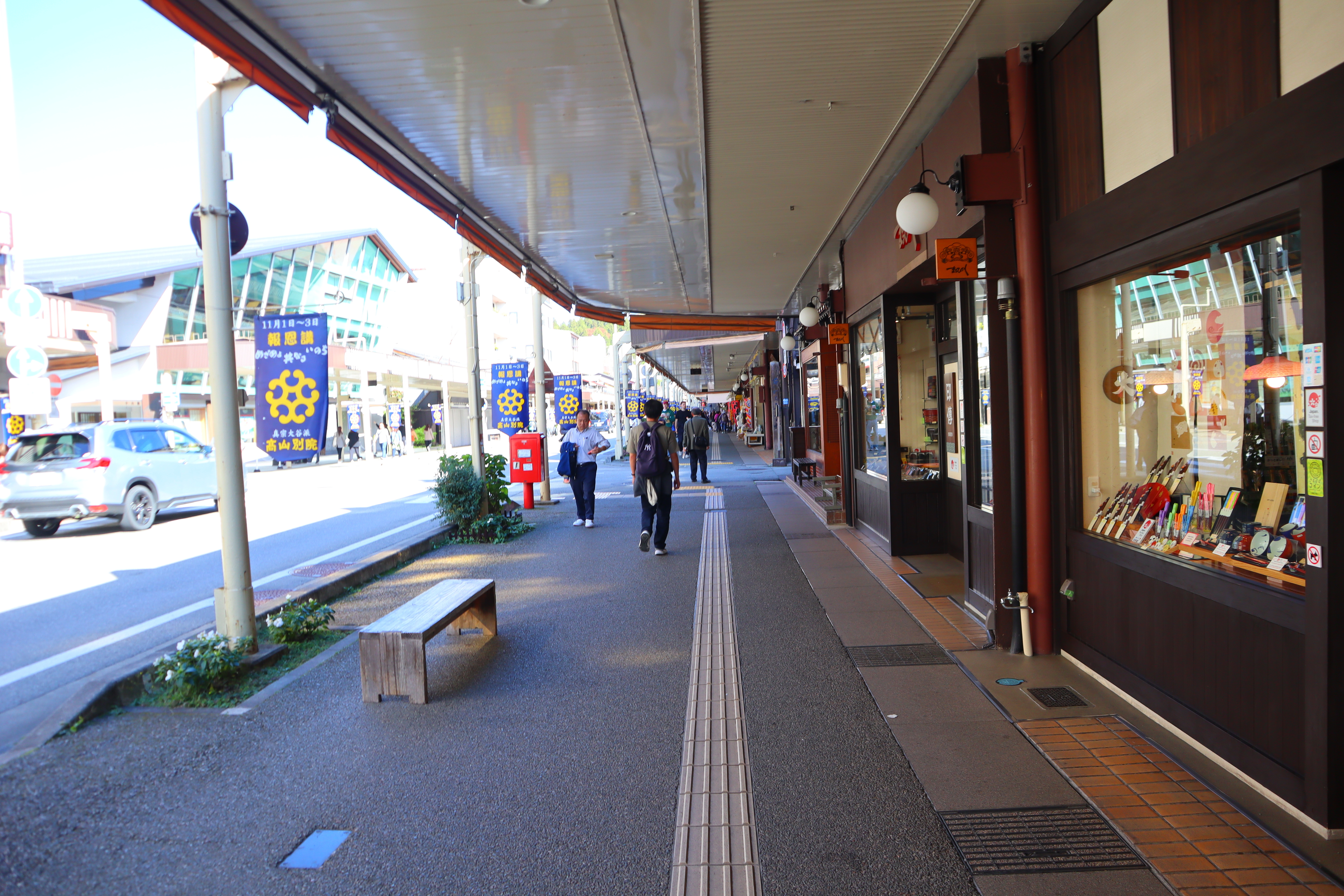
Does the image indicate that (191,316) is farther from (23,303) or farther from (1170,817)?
(1170,817)

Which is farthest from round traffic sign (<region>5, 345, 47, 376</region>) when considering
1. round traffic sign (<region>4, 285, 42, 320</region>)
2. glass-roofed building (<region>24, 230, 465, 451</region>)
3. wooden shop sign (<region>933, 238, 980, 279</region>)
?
wooden shop sign (<region>933, 238, 980, 279</region>)

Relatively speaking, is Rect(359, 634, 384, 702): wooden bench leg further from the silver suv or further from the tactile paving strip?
the silver suv

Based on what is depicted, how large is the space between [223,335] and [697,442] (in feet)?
43.4

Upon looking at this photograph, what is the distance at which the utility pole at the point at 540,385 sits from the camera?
1466cm

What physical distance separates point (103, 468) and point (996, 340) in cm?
1290

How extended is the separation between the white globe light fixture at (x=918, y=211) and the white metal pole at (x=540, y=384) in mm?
9649

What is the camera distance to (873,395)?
9.80 meters

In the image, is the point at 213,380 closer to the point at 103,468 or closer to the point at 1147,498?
the point at 1147,498

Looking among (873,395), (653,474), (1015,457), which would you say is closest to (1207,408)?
A: (1015,457)

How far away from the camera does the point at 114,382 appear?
32.2m

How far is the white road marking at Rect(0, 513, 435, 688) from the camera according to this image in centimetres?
562

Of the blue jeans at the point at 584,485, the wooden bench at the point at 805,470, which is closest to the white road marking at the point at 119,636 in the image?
the blue jeans at the point at 584,485

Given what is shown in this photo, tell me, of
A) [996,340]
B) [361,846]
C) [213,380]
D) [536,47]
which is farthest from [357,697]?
[996,340]

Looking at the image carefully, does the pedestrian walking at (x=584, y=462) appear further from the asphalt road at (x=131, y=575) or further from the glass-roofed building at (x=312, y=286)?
the glass-roofed building at (x=312, y=286)
